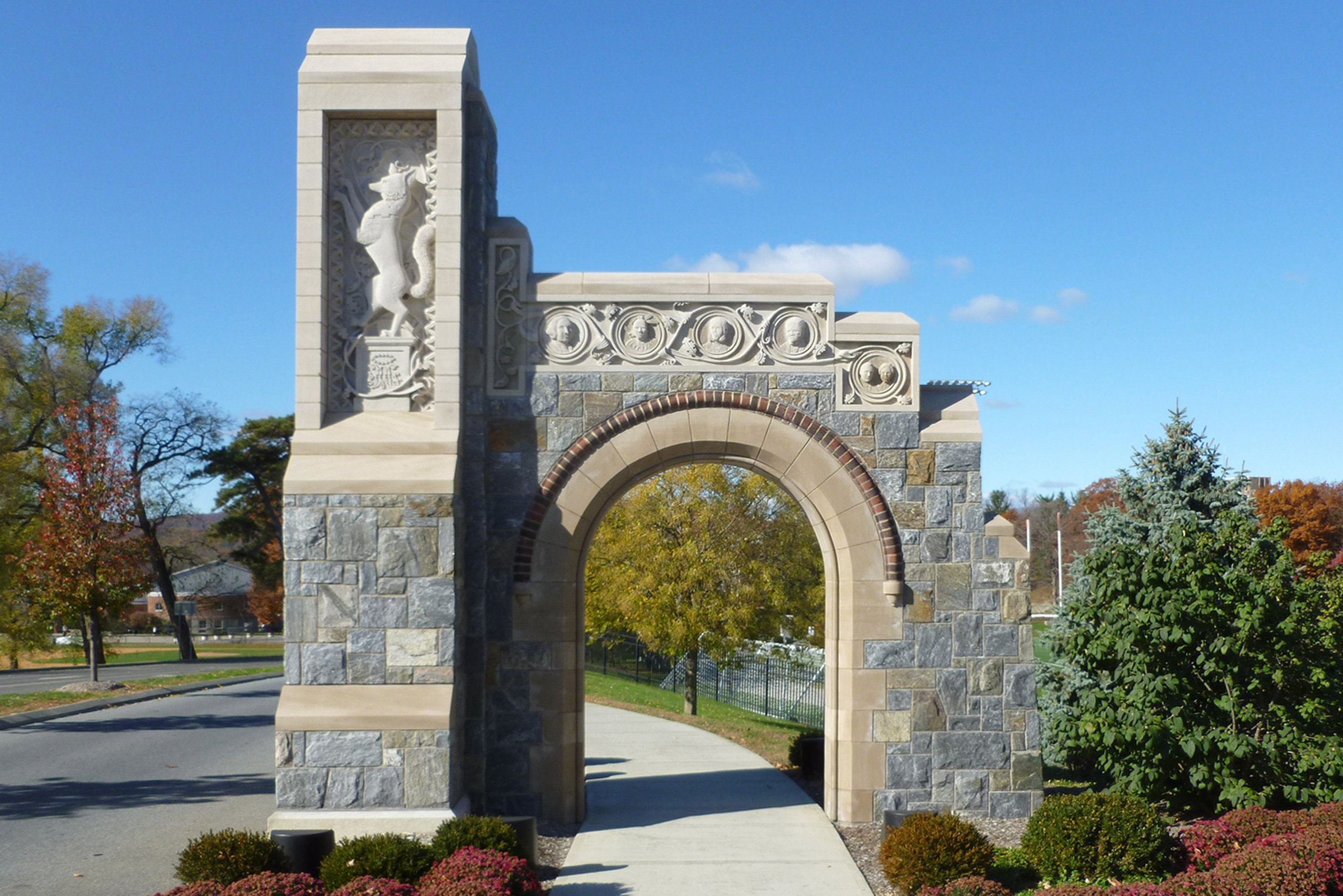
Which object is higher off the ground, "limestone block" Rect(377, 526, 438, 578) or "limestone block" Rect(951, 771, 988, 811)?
"limestone block" Rect(377, 526, 438, 578)

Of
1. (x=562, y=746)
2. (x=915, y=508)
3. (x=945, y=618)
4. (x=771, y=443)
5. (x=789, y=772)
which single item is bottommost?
(x=789, y=772)

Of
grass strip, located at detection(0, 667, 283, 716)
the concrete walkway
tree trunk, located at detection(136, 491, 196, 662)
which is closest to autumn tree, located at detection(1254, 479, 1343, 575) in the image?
the concrete walkway

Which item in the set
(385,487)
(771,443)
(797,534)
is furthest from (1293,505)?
(385,487)

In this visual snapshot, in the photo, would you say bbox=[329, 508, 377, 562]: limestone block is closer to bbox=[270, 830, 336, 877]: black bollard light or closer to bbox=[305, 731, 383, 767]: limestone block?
bbox=[305, 731, 383, 767]: limestone block

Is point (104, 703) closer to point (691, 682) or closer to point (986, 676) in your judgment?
point (691, 682)

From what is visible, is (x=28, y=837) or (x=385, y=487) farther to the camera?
(x=28, y=837)

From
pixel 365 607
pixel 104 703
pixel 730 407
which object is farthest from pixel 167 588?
pixel 730 407

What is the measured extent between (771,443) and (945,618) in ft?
7.64

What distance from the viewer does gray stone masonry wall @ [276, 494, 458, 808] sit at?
8.05 metres

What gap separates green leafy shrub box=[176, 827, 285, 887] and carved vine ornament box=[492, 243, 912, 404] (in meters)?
4.62

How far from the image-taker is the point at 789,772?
11688 mm

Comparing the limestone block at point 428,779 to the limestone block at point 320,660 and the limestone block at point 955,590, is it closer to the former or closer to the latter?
the limestone block at point 320,660

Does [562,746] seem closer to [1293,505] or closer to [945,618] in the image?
[945,618]

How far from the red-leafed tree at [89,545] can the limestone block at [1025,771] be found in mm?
18877
